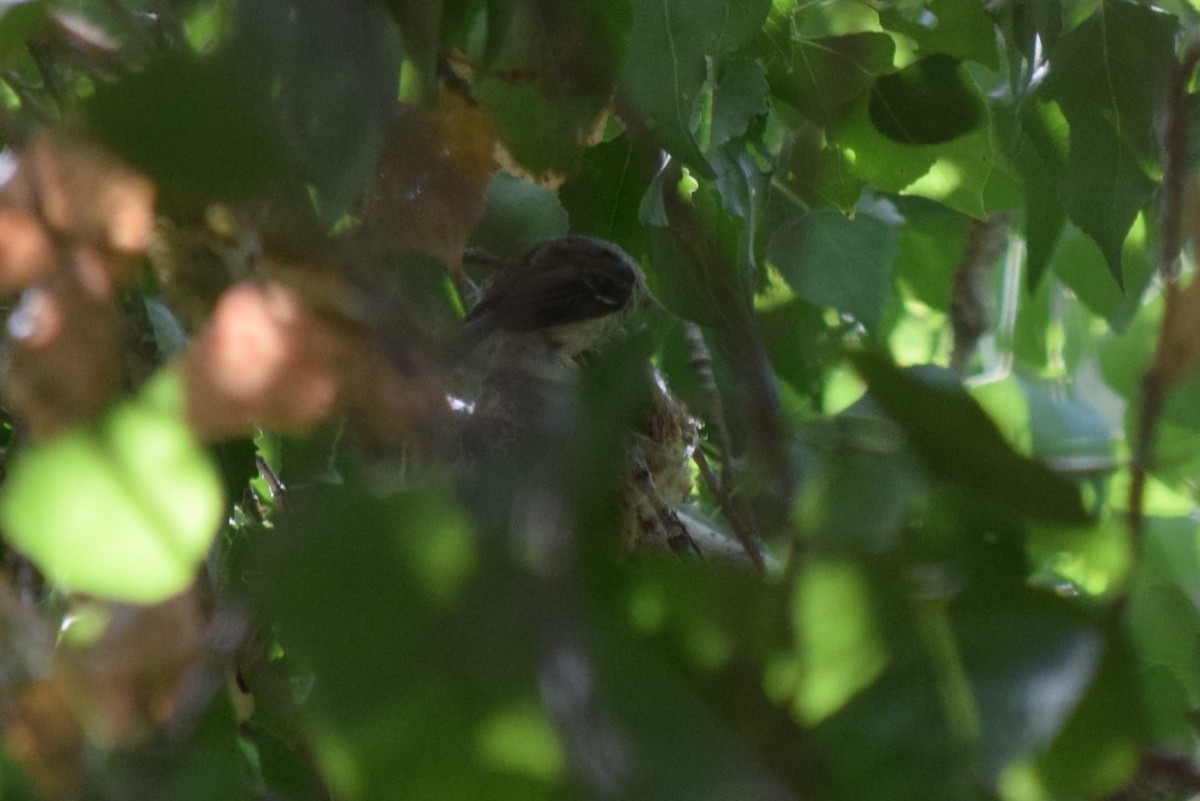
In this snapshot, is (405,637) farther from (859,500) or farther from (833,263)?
(833,263)

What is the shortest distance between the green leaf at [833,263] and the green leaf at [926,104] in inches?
2.3

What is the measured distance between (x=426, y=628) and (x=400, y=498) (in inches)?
1.0

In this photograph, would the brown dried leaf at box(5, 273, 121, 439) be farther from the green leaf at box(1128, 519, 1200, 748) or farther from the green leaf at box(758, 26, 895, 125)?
the green leaf at box(758, 26, 895, 125)

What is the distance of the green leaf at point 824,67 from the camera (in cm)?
67

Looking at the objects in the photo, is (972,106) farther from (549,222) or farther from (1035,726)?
(1035,726)

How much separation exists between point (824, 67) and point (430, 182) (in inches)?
12.1

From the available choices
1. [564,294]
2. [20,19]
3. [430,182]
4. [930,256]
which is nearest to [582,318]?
[564,294]

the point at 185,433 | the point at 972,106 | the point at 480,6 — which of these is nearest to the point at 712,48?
the point at 480,6

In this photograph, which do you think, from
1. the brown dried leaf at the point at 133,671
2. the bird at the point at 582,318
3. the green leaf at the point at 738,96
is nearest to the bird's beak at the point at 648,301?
the bird at the point at 582,318

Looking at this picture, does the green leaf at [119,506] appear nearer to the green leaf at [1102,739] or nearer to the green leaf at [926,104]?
the green leaf at [1102,739]

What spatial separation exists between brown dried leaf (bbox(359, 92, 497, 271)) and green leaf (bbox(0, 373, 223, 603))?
0.12 metres

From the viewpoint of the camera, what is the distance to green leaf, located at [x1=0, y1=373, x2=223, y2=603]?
28 centimetres

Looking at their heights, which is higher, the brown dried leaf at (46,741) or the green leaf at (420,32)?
the green leaf at (420,32)

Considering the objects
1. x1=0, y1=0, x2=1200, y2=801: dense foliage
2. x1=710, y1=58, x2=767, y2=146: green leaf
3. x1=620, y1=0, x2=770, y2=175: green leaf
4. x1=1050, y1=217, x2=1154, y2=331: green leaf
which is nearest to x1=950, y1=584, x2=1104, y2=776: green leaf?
x1=0, y1=0, x2=1200, y2=801: dense foliage
